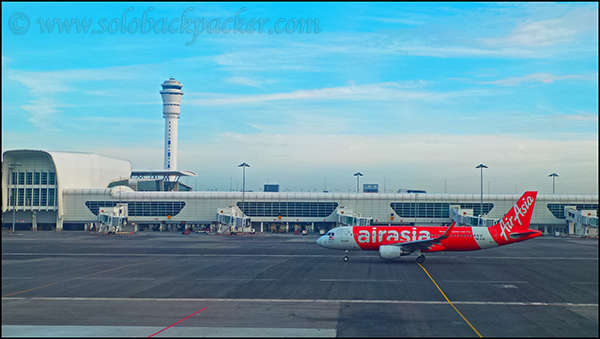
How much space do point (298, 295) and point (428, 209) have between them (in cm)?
8147

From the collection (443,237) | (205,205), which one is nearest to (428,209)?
(205,205)

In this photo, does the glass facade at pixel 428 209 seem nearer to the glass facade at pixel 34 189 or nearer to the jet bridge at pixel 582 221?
the jet bridge at pixel 582 221

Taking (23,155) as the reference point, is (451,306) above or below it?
below

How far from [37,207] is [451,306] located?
353 ft

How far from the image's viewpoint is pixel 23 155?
107m

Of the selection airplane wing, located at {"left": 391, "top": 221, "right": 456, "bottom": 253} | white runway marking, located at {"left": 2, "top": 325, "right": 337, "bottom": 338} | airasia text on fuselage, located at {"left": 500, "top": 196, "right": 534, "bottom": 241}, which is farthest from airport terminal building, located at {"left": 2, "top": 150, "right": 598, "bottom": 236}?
white runway marking, located at {"left": 2, "top": 325, "right": 337, "bottom": 338}

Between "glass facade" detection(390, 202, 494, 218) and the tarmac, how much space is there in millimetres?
48932

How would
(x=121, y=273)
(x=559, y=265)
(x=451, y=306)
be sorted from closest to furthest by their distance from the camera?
(x=451, y=306), (x=121, y=273), (x=559, y=265)

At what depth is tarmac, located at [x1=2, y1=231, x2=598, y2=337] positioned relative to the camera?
908 inches

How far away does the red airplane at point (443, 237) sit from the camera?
49250 mm

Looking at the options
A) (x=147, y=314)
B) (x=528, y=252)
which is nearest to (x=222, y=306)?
(x=147, y=314)

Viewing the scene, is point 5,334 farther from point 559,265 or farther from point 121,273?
point 559,265

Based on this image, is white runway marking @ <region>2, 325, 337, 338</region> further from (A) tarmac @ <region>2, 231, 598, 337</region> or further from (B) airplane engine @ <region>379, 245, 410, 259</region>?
(B) airplane engine @ <region>379, 245, 410, 259</region>

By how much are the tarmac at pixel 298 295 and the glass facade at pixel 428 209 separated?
48.9 meters
